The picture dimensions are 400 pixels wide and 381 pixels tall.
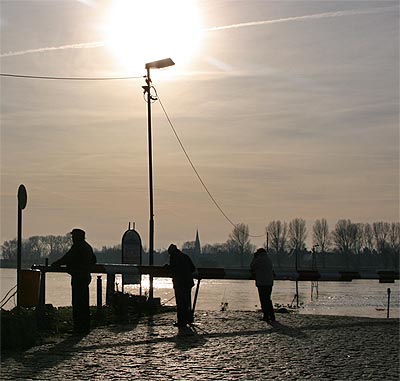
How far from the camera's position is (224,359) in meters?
10.9

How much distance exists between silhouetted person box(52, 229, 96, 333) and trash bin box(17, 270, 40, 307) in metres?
0.71

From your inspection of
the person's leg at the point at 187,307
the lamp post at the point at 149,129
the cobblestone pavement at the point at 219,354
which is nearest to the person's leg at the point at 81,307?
the cobblestone pavement at the point at 219,354

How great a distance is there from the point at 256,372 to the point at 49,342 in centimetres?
430

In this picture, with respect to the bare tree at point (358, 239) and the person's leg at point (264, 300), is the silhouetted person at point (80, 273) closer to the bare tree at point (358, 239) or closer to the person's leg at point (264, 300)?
the person's leg at point (264, 300)

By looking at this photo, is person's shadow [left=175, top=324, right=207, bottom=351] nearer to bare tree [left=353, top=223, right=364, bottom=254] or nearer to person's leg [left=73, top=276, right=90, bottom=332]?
person's leg [left=73, top=276, right=90, bottom=332]

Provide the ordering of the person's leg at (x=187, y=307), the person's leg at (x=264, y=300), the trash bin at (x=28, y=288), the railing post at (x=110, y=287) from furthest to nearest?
the railing post at (x=110, y=287)
the person's leg at (x=264, y=300)
the person's leg at (x=187, y=307)
the trash bin at (x=28, y=288)

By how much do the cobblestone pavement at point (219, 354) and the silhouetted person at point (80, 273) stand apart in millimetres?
427

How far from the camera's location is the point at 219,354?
11.3 metres

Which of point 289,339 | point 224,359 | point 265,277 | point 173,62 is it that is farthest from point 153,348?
point 173,62

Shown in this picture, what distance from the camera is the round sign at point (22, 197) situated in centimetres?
1540

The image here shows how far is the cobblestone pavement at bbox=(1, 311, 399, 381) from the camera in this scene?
9.69 meters

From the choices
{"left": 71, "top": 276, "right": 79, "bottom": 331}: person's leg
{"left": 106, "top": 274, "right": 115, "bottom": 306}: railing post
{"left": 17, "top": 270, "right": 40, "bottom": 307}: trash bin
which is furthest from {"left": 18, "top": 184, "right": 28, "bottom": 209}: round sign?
{"left": 106, "top": 274, "right": 115, "bottom": 306}: railing post

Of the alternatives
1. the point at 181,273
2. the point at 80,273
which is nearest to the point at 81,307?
the point at 80,273

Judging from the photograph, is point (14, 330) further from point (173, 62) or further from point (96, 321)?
point (173, 62)
